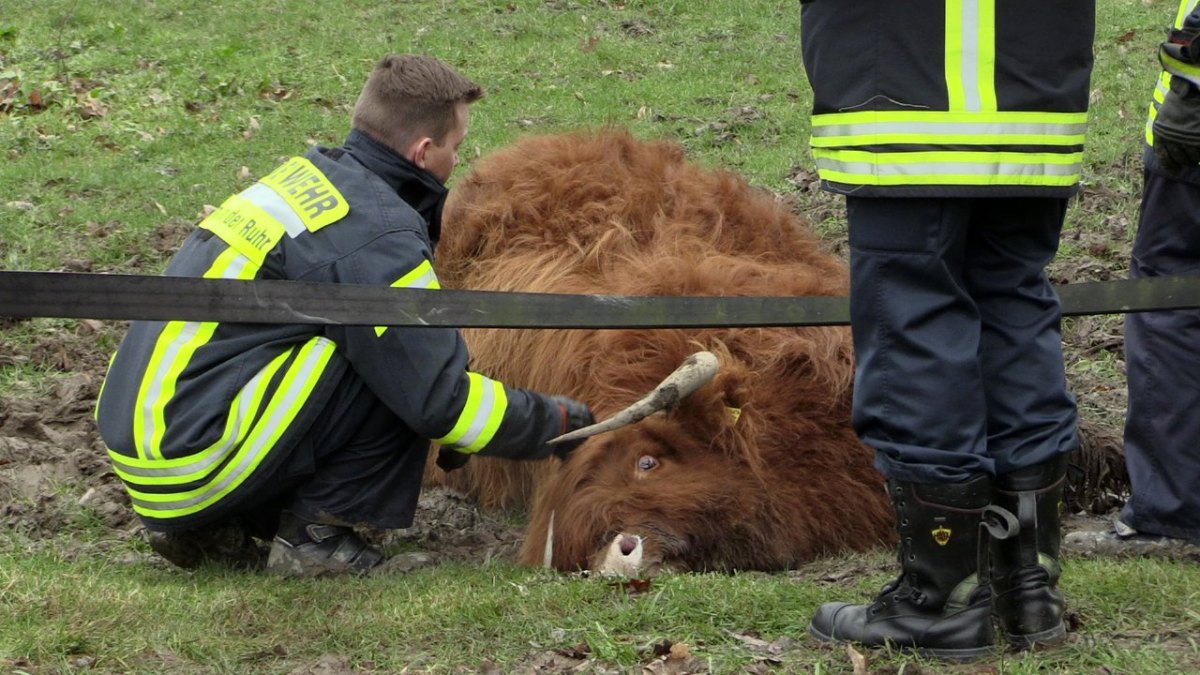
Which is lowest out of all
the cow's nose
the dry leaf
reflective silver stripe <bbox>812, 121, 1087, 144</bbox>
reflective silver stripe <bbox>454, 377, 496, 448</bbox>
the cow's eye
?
the cow's nose

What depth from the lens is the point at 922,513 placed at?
2.93 metres

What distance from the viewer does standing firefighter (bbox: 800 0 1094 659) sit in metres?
2.80

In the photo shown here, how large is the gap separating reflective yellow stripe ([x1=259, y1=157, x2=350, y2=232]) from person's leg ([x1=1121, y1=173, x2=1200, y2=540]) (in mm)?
2413

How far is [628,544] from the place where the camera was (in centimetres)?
418

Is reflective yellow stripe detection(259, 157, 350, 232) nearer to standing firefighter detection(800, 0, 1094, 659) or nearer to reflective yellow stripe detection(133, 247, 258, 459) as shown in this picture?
reflective yellow stripe detection(133, 247, 258, 459)

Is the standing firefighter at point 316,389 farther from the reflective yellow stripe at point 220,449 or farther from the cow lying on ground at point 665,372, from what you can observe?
the cow lying on ground at point 665,372

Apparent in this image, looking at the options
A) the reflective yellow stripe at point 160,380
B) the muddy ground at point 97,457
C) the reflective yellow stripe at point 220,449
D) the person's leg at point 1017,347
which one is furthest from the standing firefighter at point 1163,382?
the reflective yellow stripe at point 160,380

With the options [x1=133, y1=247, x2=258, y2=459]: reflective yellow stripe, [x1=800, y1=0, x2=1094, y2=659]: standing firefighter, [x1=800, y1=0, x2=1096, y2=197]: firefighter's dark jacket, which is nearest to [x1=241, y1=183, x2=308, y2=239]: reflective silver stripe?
[x1=133, y1=247, x2=258, y2=459]: reflective yellow stripe

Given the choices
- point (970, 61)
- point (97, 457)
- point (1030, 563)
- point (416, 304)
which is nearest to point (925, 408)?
point (1030, 563)

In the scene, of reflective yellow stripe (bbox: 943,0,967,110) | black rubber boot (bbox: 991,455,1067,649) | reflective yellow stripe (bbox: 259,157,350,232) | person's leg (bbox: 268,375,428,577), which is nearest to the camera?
reflective yellow stripe (bbox: 943,0,967,110)

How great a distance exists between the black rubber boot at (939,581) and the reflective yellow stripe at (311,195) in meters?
1.99

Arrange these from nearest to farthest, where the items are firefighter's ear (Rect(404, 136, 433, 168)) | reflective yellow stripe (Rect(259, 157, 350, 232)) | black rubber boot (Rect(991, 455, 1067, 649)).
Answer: black rubber boot (Rect(991, 455, 1067, 649)) → reflective yellow stripe (Rect(259, 157, 350, 232)) → firefighter's ear (Rect(404, 136, 433, 168))

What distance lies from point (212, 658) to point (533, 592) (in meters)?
0.85

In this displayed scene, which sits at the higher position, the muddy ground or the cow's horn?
the cow's horn
